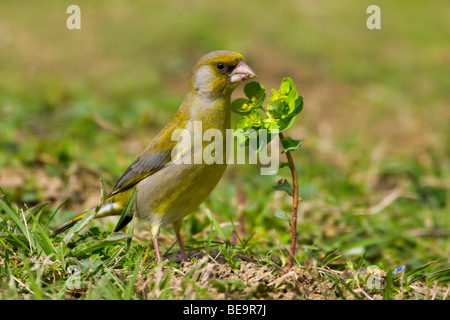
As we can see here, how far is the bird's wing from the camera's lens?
166 inches

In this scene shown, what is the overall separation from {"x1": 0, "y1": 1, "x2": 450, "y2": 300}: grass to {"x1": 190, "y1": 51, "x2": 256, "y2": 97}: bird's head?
0.99 m

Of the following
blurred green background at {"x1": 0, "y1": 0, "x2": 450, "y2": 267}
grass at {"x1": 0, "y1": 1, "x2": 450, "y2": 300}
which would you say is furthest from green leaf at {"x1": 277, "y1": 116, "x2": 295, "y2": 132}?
blurred green background at {"x1": 0, "y1": 0, "x2": 450, "y2": 267}

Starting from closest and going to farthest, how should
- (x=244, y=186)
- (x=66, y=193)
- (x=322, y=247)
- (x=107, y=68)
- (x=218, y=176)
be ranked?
(x=218, y=176) → (x=322, y=247) → (x=66, y=193) → (x=244, y=186) → (x=107, y=68)

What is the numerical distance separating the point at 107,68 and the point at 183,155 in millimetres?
6443

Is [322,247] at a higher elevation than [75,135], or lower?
lower

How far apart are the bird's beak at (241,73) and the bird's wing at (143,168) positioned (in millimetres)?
668

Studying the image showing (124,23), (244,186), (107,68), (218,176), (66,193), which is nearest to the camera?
(218,176)

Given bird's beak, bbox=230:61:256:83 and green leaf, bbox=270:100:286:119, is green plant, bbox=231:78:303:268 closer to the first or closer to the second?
green leaf, bbox=270:100:286:119

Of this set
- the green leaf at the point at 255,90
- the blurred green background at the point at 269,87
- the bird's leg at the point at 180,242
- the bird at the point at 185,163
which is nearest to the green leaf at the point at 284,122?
the green leaf at the point at 255,90

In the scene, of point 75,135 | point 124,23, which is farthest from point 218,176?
point 124,23

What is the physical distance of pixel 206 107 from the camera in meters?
4.18

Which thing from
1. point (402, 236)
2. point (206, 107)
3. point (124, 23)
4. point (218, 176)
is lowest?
point (402, 236)

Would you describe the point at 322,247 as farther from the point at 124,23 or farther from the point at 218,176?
the point at 124,23

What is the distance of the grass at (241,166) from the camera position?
139 inches
